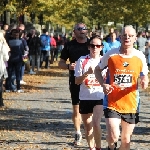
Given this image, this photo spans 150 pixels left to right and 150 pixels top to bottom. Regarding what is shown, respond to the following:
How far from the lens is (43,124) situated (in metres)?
12.6

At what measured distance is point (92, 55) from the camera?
8.88m

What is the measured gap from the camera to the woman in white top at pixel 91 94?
8714 millimetres

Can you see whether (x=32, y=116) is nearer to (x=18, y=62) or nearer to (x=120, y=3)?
(x=18, y=62)

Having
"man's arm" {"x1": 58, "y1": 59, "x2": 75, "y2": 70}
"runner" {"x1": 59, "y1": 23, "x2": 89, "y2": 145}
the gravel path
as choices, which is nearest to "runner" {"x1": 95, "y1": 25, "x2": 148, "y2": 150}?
"man's arm" {"x1": 58, "y1": 59, "x2": 75, "y2": 70}

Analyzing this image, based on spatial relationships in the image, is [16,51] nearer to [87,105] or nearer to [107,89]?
[87,105]

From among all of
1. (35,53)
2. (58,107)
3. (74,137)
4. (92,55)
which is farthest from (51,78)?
(92,55)

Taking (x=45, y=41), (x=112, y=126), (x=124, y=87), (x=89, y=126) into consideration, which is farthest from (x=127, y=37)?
(x=45, y=41)

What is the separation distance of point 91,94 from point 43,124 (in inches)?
153

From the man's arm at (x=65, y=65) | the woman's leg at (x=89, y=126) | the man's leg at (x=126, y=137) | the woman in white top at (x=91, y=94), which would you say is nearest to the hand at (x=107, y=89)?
the man's leg at (x=126, y=137)

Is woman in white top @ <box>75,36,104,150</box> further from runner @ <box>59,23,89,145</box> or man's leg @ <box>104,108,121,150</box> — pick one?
man's leg @ <box>104,108,121,150</box>

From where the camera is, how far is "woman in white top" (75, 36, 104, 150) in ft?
28.6

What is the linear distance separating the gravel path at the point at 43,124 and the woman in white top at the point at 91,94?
0.93 meters

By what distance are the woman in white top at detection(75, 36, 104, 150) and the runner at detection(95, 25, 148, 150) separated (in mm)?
1133

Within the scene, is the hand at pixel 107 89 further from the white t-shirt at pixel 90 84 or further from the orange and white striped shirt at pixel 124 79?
the white t-shirt at pixel 90 84
